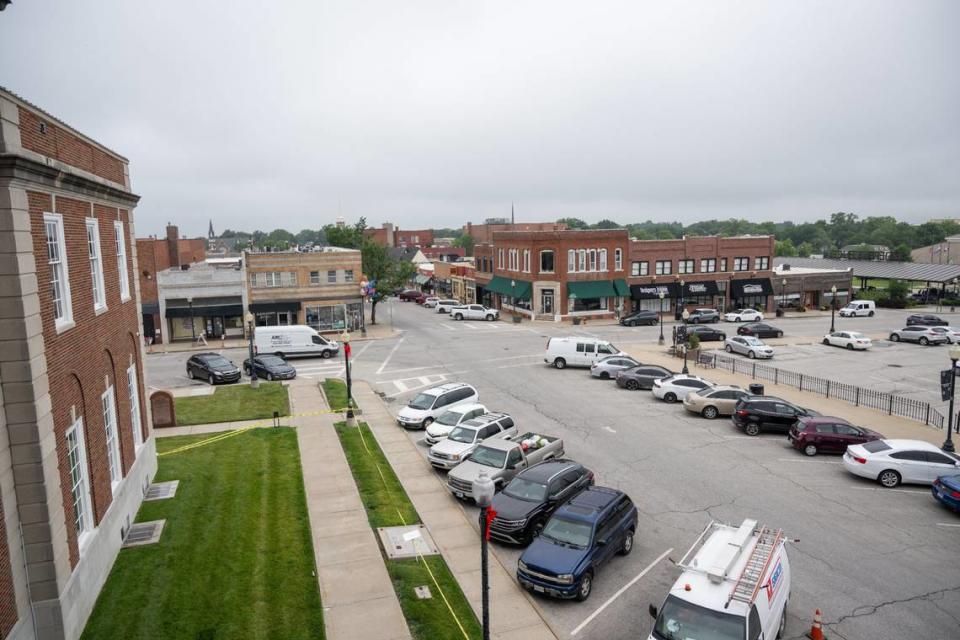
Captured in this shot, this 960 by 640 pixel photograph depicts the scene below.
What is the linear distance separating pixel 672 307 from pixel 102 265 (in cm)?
5783

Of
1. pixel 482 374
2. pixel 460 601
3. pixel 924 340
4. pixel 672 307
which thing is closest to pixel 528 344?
pixel 482 374

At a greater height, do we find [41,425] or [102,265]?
[102,265]

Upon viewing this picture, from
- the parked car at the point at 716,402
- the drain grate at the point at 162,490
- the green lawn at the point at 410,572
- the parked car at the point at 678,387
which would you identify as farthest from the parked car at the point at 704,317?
the drain grate at the point at 162,490

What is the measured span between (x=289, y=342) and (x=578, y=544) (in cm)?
3248

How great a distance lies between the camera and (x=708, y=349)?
151 feet

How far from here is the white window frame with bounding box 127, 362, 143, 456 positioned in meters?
17.9

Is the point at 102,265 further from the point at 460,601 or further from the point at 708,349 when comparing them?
the point at 708,349

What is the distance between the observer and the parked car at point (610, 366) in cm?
3556

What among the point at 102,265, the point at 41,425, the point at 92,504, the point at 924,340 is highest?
the point at 102,265

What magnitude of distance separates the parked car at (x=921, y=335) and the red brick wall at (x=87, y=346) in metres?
51.7

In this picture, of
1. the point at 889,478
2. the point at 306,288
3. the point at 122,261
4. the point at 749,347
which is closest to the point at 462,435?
the point at 122,261

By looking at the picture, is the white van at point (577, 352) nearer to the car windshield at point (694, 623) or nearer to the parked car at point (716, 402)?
the parked car at point (716, 402)

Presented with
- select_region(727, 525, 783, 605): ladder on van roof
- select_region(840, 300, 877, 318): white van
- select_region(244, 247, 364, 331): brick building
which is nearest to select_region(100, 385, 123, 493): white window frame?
select_region(727, 525, 783, 605): ladder on van roof

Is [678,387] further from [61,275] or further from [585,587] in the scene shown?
[61,275]
